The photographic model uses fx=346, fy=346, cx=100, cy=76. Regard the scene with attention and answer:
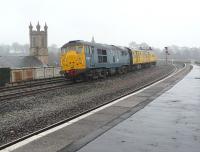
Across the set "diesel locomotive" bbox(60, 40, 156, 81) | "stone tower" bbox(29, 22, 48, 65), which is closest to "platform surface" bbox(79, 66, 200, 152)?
"diesel locomotive" bbox(60, 40, 156, 81)

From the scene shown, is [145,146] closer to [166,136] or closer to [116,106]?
[166,136]

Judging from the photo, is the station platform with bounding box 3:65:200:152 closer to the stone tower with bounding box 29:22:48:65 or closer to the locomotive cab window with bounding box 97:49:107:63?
the locomotive cab window with bounding box 97:49:107:63

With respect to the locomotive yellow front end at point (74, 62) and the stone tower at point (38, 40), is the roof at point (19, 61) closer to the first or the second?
the stone tower at point (38, 40)

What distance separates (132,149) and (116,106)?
23.4 ft

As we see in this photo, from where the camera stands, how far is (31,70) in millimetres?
30641

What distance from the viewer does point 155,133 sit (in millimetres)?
10133

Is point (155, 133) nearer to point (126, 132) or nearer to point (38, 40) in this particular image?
point (126, 132)

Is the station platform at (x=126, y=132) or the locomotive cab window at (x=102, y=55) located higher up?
the locomotive cab window at (x=102, y=55)

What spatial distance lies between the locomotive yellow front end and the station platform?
41.8 ft

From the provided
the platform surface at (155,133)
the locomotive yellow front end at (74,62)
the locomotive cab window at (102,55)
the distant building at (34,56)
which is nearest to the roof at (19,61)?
the distant building at (34,56)

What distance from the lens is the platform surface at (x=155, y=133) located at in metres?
8.55

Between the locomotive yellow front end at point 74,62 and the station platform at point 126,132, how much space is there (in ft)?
41.8

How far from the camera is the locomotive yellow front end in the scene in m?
27.9

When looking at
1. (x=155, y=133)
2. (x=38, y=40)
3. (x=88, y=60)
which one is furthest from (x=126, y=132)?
(x=38, y=40)
